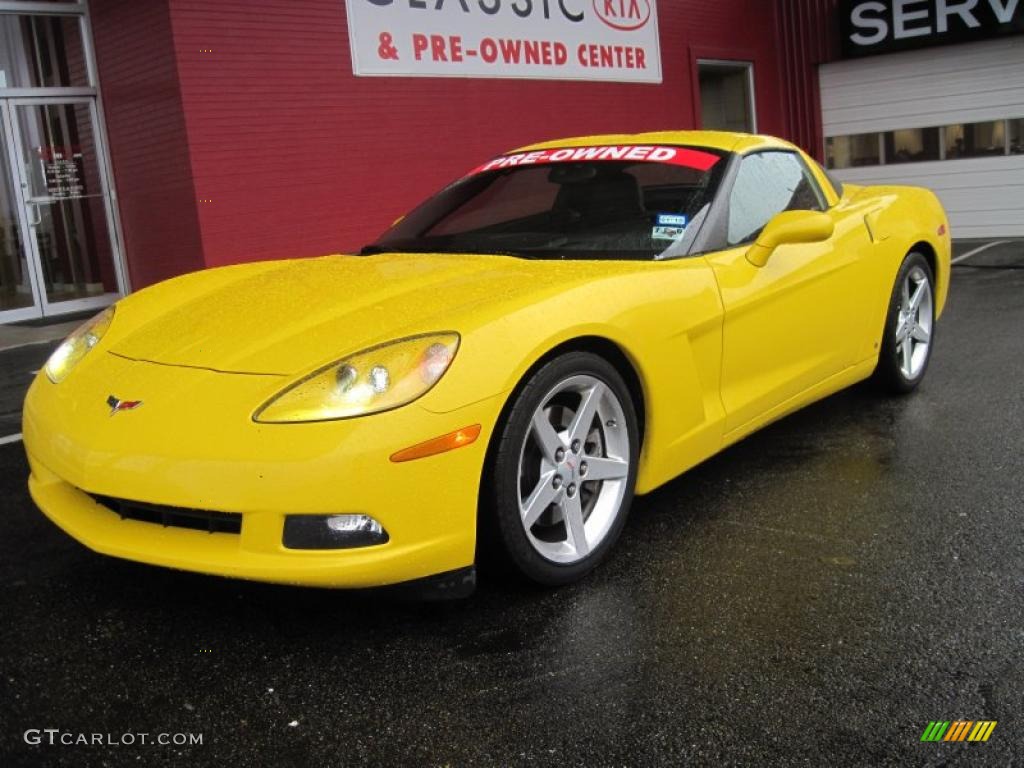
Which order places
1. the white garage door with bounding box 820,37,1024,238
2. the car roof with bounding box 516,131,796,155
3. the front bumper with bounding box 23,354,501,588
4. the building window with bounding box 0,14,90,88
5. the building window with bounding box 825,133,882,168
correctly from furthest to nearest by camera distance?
the building window with bounding box 825,133,882,168 → the white garage door with bounding box 820,37,1024,238 → the building window with bounding box 0,14,90,88 → the car roof with bounding box 516,131,796,155 → the front bumper with bounding box 23,354,501,588

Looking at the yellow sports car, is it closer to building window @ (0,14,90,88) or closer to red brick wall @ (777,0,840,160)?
building window @ (0,14,90,88)

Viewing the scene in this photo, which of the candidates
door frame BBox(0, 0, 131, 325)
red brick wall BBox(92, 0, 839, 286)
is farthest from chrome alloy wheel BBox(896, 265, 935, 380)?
door frame BBox(0, 0, 131, 325)

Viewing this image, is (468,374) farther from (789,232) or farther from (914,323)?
(914,323)

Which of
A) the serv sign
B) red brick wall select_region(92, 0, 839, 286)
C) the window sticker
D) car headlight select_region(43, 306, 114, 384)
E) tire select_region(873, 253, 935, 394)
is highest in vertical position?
the serv sign

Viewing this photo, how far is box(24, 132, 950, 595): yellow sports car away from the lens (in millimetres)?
2523

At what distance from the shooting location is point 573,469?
2.97 m

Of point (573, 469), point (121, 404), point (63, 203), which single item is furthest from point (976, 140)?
point (121, 404)

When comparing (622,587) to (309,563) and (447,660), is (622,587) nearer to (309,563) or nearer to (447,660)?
(447,660)

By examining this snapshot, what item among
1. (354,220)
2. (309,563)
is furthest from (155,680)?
(354,220)

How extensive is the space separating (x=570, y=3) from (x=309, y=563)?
10.8 meters

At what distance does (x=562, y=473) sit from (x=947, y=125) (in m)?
13.0

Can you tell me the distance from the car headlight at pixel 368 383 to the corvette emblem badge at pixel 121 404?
0.40 metres

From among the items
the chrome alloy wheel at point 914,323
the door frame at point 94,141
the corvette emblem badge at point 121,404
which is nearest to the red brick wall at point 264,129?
the door frame at point 94,141

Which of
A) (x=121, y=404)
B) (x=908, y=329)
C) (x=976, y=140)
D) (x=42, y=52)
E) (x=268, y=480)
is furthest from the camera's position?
(x=976, y=140)
